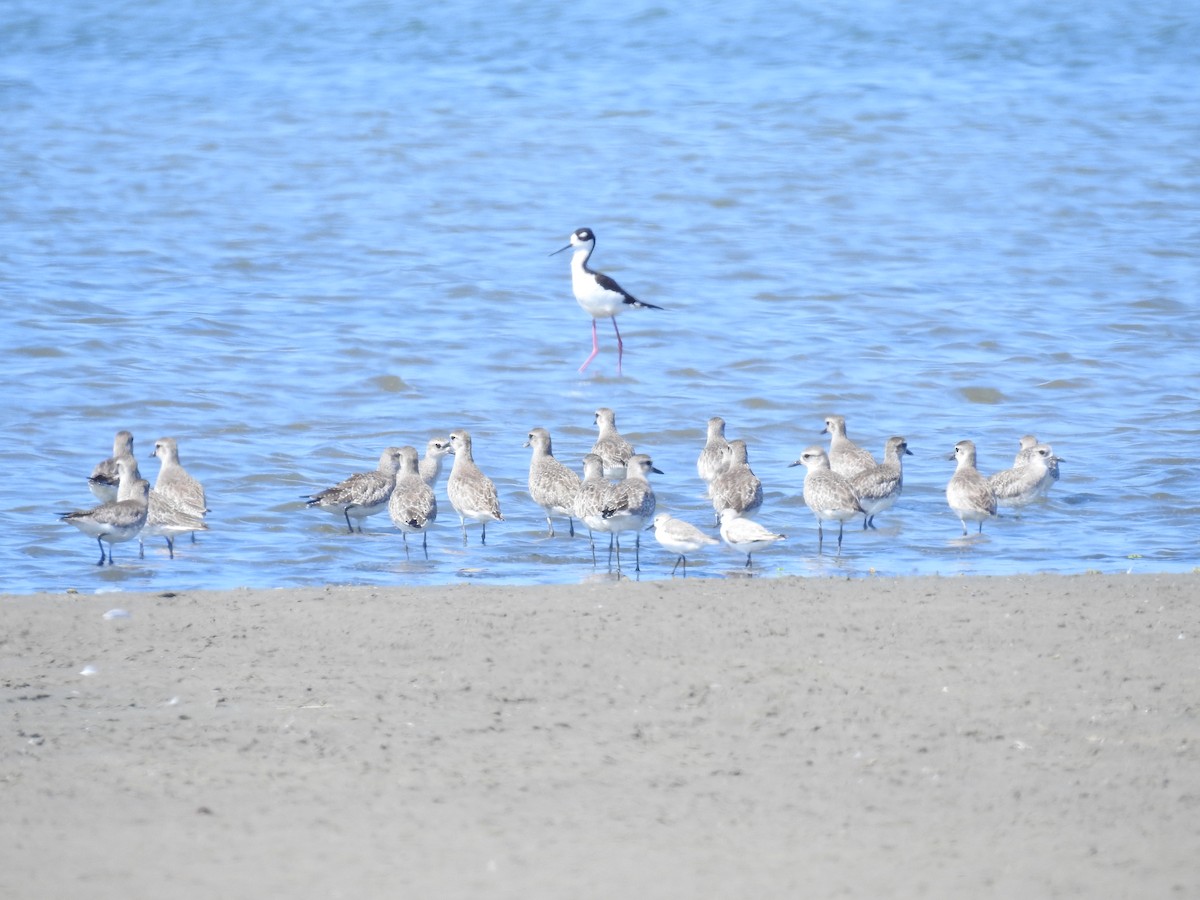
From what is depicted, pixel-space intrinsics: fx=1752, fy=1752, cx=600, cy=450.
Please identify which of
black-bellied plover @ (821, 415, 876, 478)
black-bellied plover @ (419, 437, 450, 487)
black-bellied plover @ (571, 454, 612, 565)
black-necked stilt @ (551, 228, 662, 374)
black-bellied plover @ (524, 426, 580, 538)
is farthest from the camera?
black-necked stilt @ (551, 228, 662, 374)

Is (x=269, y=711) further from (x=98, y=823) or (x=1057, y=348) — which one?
(x=1057, y=348)

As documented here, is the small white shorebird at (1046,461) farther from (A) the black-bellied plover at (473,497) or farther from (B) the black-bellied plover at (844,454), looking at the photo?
(A) the black-bellied plover at (473,497)

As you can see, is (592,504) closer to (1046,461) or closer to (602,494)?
(602,494)

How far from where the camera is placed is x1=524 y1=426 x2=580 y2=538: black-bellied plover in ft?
37.0

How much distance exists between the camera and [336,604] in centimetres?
824

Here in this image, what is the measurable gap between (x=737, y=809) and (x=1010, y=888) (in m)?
0.96

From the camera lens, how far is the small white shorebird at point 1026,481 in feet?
38.4

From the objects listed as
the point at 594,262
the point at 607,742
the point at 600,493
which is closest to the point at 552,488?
the point at 600,493

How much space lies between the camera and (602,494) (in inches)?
414

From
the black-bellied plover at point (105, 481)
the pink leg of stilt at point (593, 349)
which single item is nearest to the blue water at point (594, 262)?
the pink leg of stilt at point (593, 349)

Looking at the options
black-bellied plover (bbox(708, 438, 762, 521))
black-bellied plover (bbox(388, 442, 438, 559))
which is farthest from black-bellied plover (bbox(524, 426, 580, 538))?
black-bellied plover (bbox(708, 438, 762, 521))

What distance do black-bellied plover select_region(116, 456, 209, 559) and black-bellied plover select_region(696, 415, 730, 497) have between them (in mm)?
3614

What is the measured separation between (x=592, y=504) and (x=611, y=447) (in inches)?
89.8

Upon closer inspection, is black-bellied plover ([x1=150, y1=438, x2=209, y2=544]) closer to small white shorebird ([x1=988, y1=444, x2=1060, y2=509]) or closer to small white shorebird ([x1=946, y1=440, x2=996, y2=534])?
small white shorebird ([x1=946, y1=440, x2=996, y2=534])
